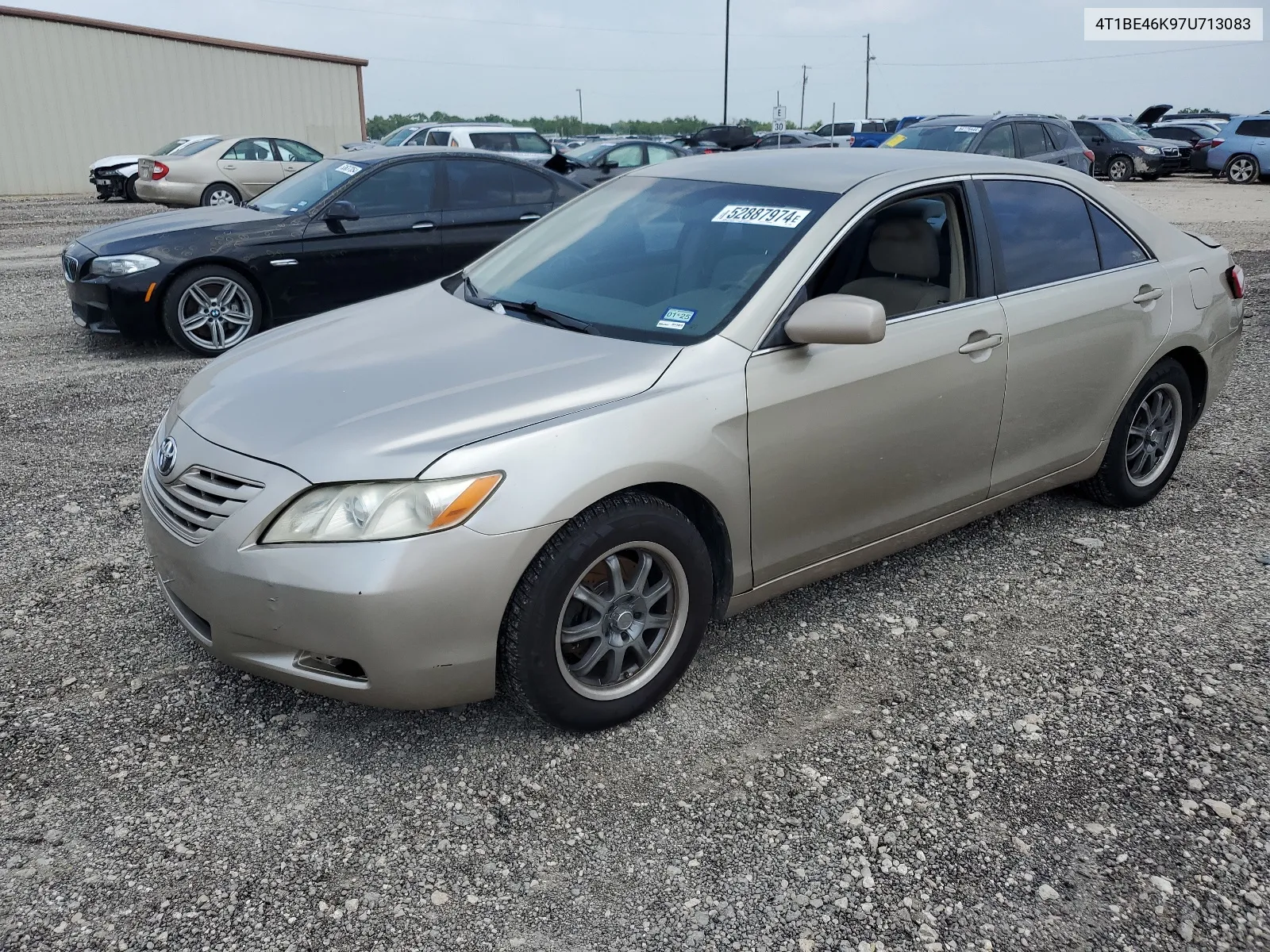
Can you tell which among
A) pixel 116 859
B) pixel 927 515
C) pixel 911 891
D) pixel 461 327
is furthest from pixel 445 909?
pixel 927 515

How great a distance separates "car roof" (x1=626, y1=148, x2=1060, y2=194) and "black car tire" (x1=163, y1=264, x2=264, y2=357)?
174 inches

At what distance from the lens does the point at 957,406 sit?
12.3ft

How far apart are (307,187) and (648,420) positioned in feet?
20.7

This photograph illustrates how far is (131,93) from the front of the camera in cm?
2795

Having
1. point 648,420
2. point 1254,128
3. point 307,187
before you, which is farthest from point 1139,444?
point 1254,128

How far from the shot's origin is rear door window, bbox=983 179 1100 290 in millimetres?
4004

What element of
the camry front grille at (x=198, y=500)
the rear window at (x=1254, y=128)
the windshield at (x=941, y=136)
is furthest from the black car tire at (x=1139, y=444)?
the rear window at (x=1254, y=128)

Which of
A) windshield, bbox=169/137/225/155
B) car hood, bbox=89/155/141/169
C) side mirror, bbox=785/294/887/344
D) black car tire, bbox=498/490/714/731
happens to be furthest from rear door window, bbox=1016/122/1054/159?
car hood, bbox=89/155/141/169

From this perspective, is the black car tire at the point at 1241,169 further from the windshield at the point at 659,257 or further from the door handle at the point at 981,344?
the windshield at the point at 659,257

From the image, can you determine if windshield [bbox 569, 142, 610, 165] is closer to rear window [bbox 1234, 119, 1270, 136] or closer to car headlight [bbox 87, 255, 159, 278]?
car headlight [bbox 87, 255, 159, 278]

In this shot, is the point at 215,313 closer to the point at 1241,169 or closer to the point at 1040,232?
the point at 1040,232

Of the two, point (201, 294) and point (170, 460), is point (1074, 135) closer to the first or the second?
point (201, 294)

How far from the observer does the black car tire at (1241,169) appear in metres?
25.2

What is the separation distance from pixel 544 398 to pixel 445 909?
130 centimetres
